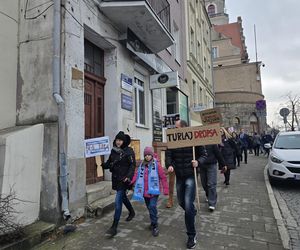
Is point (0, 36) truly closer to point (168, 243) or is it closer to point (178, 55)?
point (168, 243)

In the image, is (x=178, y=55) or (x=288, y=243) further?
(x=178, y=55)

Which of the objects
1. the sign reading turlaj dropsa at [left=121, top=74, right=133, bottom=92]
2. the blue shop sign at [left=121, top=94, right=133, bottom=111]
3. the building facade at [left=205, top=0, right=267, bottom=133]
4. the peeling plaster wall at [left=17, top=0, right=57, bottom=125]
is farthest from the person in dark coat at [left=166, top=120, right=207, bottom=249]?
the building facade at [left=205, top=0, right=267, bottom=133]

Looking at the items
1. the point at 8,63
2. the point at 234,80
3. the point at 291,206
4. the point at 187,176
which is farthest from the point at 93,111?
the point at 234,80

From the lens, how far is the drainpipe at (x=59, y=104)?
5.65 metres

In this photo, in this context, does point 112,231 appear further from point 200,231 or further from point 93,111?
point 93,111

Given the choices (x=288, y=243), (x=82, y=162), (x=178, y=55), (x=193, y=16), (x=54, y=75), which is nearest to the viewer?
(x=288, y=243)

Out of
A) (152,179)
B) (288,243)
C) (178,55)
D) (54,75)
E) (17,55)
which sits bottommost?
(288,243)

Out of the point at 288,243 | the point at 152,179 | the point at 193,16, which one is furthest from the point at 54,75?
the point at 193,16

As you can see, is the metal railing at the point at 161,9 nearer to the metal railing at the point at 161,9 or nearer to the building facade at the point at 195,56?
the metal railing at the point at 161,9

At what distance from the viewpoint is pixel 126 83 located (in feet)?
29.0

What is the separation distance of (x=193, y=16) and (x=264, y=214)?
17.0m

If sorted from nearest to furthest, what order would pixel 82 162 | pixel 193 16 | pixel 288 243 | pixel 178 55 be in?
pixel 288 243
pixel 82 162
pixel 178 55
pixel 193 16

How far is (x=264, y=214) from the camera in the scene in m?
6.62

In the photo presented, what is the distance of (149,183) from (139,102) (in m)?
5.64
